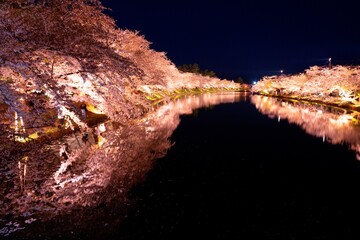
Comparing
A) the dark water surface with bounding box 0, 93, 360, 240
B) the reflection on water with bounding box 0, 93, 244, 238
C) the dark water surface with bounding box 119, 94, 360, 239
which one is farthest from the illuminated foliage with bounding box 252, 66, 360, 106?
the reflection on water with bounding box 0, 93, 244, 238

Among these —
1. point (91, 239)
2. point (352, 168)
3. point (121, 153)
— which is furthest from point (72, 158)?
point (352, 168)

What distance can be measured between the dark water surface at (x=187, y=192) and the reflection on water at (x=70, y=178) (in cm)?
3

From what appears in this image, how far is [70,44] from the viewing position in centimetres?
938

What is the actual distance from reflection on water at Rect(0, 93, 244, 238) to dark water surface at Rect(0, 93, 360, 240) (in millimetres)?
35

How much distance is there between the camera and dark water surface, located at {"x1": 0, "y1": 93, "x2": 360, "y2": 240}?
6520mm

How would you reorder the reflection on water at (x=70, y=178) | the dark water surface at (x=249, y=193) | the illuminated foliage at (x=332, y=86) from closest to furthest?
the dark water surface at (x=249, y=193), the reflection on water at (x=70, y=178), the illuminated foliage at (x=332, y=86)

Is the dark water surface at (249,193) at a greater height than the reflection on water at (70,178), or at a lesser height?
lesser

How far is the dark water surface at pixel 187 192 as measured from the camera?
21.4 ft

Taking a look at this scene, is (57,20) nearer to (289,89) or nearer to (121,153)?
(121,153)

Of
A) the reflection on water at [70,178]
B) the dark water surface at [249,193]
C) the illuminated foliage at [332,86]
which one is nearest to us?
the dark water surface at [249,193]

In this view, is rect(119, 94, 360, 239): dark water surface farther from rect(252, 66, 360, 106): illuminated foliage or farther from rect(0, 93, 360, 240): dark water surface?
rect(252, 66, 360, 106): illuminated foliage

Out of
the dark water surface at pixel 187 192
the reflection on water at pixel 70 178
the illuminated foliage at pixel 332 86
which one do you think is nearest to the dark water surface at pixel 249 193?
the dark water surface at pixel 187 192

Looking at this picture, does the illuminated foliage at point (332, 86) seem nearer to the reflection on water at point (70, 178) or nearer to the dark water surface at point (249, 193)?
the dark water surface at point (249, 193)

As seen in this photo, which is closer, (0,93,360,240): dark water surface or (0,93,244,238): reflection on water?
(0,93,360,240): dark water surface
